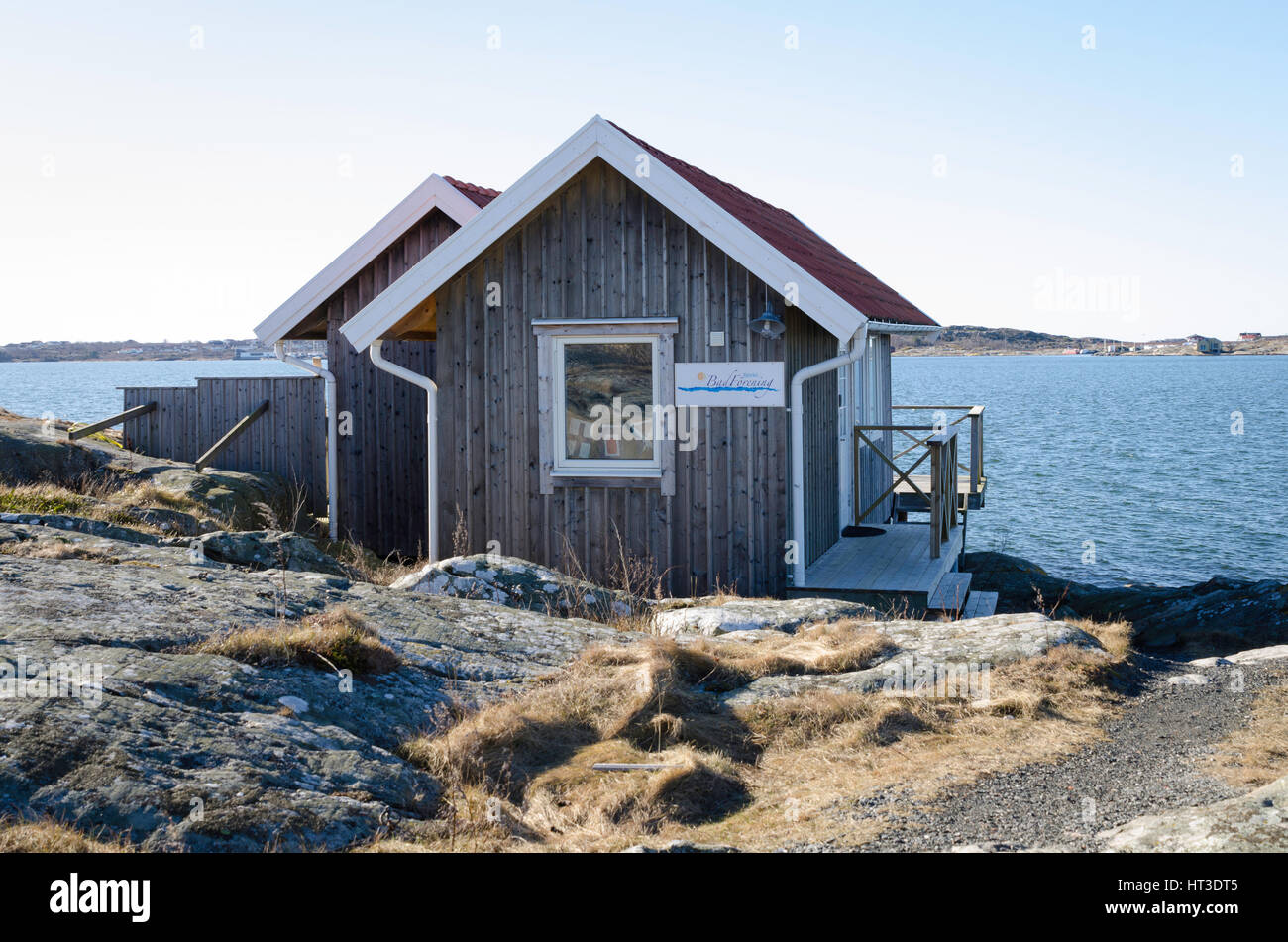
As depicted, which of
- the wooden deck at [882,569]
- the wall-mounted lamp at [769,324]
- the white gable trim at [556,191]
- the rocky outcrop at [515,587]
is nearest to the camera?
the rocky outcrop at [515,587]

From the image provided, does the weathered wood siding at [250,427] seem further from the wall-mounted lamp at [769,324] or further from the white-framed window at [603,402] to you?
the wall-mounted lamp at [769,324]

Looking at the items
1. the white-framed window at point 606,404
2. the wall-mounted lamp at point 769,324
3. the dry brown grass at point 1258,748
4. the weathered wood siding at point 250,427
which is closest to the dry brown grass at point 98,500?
the weathered wood siding at point 250,427

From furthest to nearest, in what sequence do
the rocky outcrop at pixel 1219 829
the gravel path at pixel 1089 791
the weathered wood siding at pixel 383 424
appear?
the weathered wood siding at pixel 383 424 → the gravel path at pixel 1089 791 → the rocky outcrop at pixel 1219 829

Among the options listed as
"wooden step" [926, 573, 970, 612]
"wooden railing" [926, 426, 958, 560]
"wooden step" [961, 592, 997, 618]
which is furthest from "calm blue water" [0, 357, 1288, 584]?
"wooden railing" [926, 426, 958, 560]

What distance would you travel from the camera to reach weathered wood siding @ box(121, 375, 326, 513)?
19.0m

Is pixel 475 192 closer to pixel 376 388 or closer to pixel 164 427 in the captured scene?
pixel 376 388

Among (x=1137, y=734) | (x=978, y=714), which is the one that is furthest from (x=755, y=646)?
(x=1137, y=734)

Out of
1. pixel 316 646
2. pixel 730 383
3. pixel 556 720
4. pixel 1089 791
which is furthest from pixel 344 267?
pixel 1089 791

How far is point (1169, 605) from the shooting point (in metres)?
17.8

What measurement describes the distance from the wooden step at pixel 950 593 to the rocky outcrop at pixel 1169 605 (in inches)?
41.9

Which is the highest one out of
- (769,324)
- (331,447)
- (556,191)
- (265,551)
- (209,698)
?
(556,191)

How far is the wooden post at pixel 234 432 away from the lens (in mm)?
18906

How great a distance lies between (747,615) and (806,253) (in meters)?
6.05
